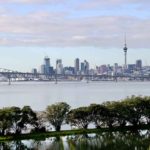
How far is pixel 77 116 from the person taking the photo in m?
39.2

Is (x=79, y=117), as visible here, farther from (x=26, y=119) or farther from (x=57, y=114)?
(x=26, y=119)

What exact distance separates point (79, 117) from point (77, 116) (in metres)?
0.18

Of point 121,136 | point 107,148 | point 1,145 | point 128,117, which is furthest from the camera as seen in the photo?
point 128,117

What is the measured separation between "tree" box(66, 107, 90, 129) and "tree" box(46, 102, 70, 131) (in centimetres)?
52

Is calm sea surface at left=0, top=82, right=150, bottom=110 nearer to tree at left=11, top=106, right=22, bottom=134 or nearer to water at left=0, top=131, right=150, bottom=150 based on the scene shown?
tree at left=11, top=106, right=22, bottom=134

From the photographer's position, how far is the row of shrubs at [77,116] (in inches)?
1476

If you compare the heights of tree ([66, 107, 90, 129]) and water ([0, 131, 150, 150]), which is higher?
tree ([66, 107, 90, 129])

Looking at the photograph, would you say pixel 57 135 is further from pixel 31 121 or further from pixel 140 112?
pixel 140 112

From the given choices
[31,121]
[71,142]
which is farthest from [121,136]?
[31,121]

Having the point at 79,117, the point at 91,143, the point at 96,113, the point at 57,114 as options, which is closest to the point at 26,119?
the point at 57,114

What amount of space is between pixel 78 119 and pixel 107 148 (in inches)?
385

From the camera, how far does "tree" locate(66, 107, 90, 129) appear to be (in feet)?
129

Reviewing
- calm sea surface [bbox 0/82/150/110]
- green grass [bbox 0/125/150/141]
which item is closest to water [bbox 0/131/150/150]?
green grass [bbox 0/125/150/141]

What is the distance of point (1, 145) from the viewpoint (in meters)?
33.0
